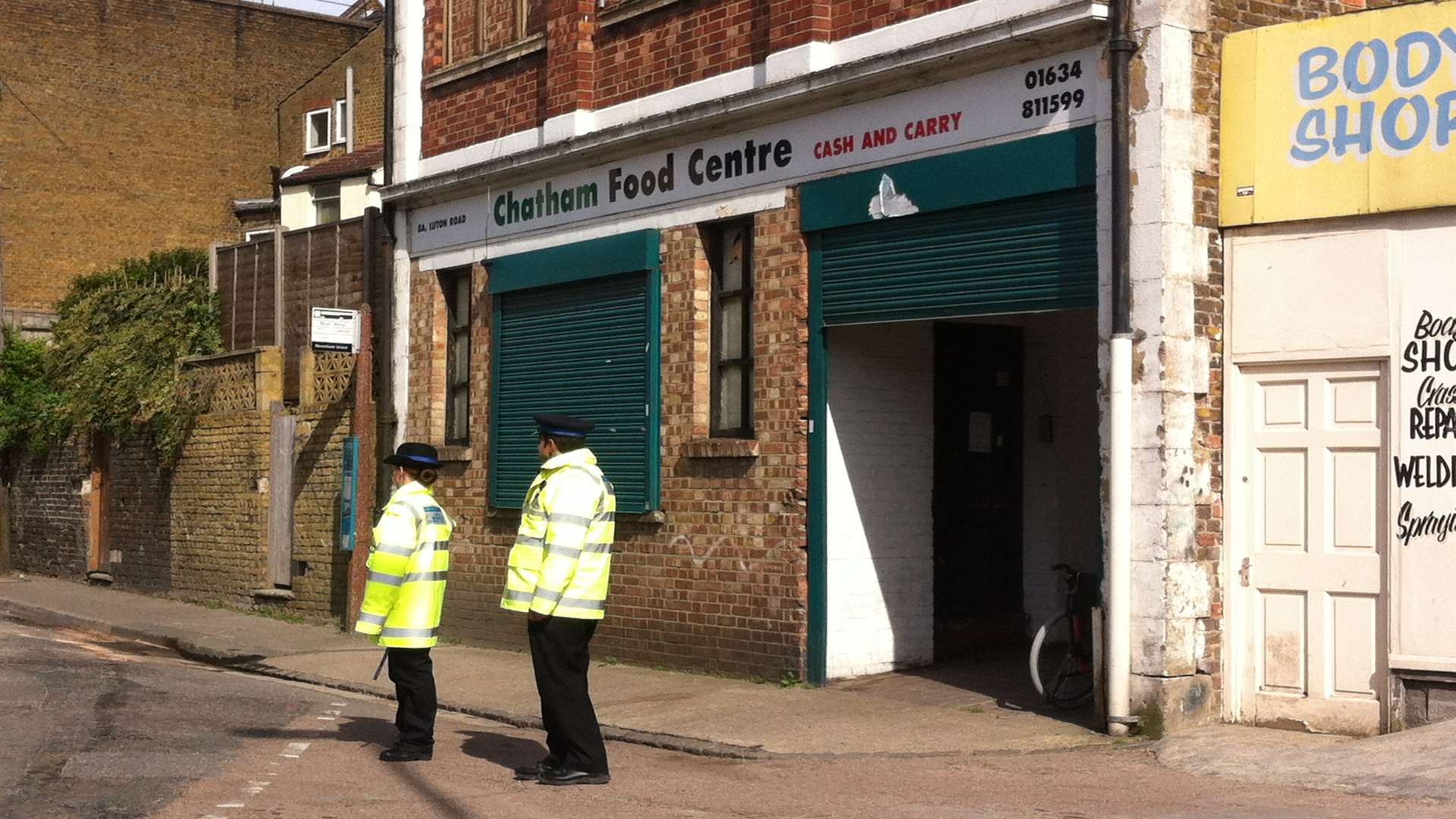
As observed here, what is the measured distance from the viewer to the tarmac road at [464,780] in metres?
7.59

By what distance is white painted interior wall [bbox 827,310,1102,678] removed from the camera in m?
12.2

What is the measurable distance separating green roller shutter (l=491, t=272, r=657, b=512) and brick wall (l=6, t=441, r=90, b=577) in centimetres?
987

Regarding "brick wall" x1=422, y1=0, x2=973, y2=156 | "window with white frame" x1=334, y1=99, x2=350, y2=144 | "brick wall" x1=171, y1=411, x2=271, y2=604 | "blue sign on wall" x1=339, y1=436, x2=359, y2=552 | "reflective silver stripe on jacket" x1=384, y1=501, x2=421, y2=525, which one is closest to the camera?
"reflective silver stripe on jacket" x1=384, y1=501, x2=421, y2=525

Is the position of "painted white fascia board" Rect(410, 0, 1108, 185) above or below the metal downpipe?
above

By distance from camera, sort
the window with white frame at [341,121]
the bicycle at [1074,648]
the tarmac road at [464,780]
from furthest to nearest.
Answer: the window with white frame at [341,121] → the bicycle at [1074,648] → the tarmac road at [464,780]

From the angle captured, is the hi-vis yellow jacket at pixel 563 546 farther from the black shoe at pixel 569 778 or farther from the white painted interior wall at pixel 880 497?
the white painted interior wall at pixel 880 497

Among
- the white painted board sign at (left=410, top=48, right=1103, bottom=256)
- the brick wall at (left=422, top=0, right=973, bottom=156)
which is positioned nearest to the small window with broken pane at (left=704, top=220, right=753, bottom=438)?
the white painted board sign at (left=410, top=48, right=1103, bottom=256)

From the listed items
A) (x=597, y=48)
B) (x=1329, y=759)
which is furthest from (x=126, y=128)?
(x=1329, y=759)

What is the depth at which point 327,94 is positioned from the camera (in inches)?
1462

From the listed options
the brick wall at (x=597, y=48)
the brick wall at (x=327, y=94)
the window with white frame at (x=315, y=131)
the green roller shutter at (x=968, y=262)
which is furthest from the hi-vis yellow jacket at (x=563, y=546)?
the window with white frame at (x=315, y=131)

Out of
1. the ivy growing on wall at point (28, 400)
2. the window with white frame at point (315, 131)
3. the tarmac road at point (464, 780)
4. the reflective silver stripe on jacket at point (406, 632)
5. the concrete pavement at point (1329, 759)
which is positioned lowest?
the tarmac road at point (464, 780)

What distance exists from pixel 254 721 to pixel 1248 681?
5.71 metres

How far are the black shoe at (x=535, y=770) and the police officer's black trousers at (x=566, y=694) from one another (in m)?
0.03

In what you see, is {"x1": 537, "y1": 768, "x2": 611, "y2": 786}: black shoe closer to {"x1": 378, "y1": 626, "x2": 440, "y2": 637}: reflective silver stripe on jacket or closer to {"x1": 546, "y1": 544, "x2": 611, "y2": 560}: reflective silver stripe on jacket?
{"x1": 546, "y1": 544, "x2": 611, "y2": 560}: reflective silver stripe on jacket
